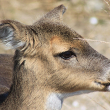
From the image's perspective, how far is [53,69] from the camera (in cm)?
352

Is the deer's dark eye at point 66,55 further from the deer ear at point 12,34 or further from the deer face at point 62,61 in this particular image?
the deer ear at point 12,34

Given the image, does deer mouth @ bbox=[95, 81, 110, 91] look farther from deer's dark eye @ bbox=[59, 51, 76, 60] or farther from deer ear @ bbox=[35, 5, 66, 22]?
deer ear @ bbox=[35, 5, 66, 22]

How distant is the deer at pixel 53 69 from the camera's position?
3479mm

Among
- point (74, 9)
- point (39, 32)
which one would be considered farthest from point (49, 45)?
point (74, 9)

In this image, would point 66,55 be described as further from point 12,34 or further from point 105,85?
point 12,34

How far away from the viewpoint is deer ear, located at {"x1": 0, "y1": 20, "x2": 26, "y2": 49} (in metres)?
3.12

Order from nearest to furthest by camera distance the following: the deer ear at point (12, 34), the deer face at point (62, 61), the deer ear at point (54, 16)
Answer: the deer ear at point (12, 34) < the deer face at point (62, 61) < the deer ear at point (54, 16)

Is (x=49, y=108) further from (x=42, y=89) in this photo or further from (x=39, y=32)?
(x=39, y=32)

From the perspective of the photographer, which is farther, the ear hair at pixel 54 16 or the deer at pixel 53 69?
the ear hair at pixel 54 16

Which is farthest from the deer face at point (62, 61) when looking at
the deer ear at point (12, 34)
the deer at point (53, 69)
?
the deer ear at point (12, 34)

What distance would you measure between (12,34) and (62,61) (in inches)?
29.6

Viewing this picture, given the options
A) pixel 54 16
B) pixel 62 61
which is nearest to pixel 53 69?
pixel 62 61

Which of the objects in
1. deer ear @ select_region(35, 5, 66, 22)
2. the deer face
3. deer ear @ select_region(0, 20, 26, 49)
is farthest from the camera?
deer ear @ select_region(35, 5, 66, 22)

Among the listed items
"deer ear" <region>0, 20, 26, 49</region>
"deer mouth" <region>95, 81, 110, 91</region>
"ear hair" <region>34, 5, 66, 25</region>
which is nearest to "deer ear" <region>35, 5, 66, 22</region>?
"ear hair" <region>34, 5, 66, 25</region>
